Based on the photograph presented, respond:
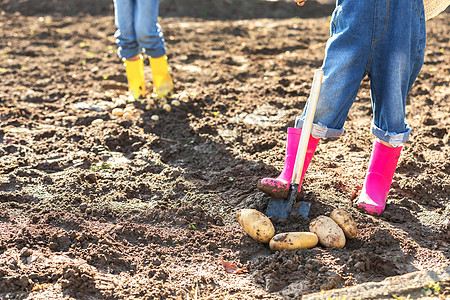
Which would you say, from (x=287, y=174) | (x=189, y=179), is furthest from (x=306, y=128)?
(x=189, y=179)

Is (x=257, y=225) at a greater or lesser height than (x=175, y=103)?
lesser

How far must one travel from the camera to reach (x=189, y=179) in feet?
10.1

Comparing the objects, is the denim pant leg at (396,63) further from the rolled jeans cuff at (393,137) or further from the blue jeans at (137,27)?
the blue jeans at (137,27)

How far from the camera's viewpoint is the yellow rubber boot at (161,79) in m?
4.43

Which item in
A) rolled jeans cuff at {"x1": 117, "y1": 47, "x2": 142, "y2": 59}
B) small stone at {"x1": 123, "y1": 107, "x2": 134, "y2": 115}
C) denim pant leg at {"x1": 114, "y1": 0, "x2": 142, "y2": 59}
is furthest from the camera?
rolled jeans cuff at {"x1": 117, "y1": 47, "x2": 142, "y2": 59}

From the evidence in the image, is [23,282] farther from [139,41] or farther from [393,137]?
[139,41]

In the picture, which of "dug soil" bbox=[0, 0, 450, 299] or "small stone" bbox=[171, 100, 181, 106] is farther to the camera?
"small stone" bbox=[171, 100, 181, 106]

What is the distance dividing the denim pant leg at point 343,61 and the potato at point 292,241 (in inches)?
21.6

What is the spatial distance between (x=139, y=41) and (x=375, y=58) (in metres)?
2.34

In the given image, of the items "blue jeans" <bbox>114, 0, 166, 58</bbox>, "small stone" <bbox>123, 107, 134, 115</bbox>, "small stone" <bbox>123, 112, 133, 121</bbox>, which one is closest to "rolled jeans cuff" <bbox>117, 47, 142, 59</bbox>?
"blue jeans" <bbox>114, 0, 166, 58</bbox>

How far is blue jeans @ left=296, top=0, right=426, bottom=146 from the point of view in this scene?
94.9 inches

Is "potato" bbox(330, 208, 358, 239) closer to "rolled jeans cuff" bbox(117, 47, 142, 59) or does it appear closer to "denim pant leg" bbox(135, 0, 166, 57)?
"denim pant leg" bbox(135, 0, 166, 57)

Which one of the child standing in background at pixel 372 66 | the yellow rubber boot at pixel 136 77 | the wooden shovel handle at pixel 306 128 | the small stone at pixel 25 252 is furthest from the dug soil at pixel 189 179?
the child standing in background at pixel 372 66

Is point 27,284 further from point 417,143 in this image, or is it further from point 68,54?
point 68,54
